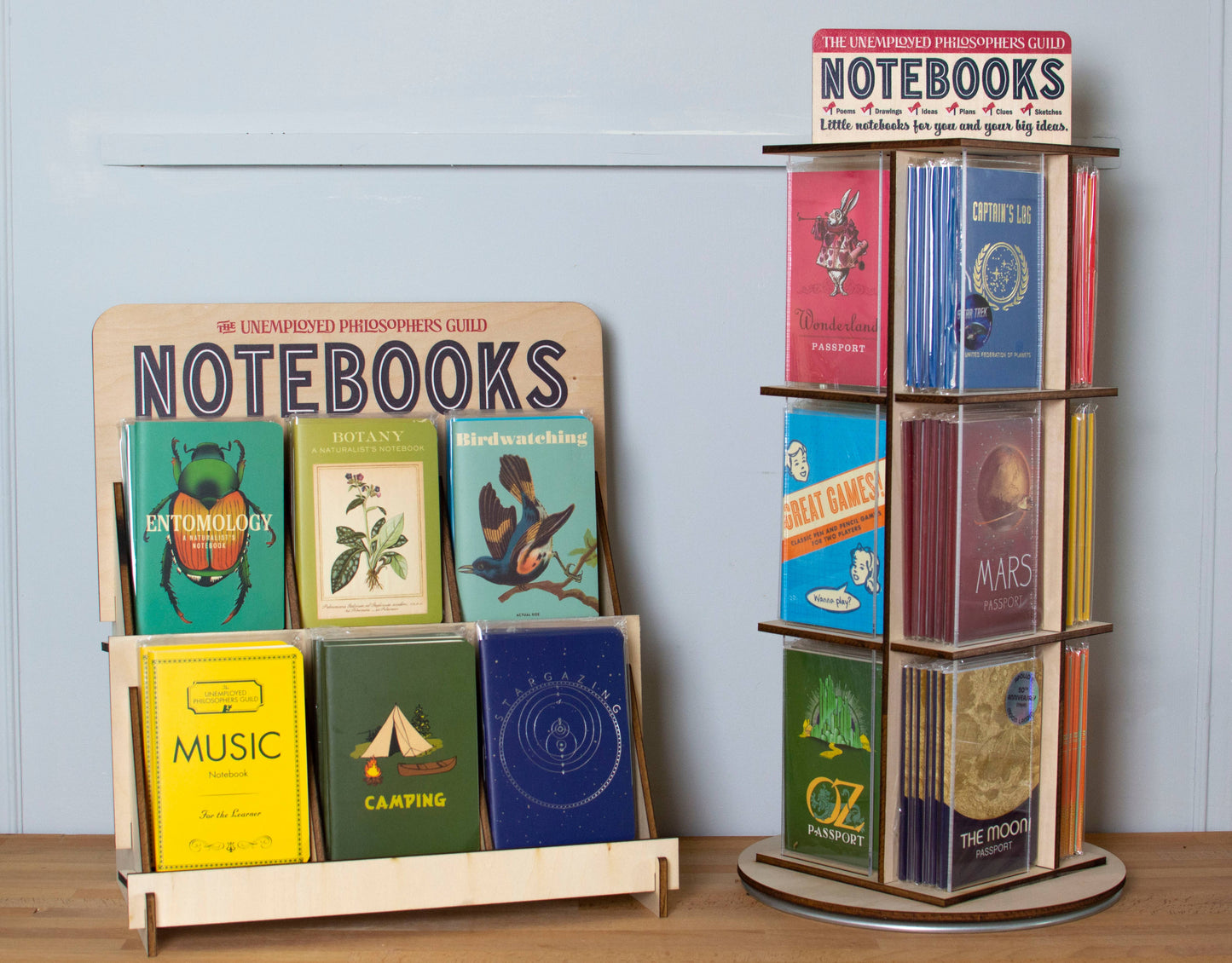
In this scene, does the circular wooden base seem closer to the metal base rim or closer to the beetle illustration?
the metal base rim

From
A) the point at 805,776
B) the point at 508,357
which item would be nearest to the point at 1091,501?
the point at 805,776

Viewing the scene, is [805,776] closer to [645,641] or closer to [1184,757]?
[645,641]

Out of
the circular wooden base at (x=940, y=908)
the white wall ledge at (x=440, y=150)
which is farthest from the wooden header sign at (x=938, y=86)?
the circular wooden base at (x=940, y=908)

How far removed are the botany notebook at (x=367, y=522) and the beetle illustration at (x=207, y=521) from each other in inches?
3.5

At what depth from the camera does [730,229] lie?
236 centimetres

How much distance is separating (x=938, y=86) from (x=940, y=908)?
1.28m

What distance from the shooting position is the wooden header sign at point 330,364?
2225 millimetres

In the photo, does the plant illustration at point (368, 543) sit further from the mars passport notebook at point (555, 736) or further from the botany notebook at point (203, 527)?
the mars passport notebook at point (555, 736)

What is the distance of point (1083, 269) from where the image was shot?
Result: 2023 millimetres

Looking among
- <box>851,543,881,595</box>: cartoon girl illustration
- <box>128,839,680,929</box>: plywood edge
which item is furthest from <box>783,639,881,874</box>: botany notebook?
<box>128,839,680,929</box>: plywood edge

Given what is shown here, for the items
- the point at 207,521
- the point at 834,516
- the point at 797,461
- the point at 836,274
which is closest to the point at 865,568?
the point at 834,516

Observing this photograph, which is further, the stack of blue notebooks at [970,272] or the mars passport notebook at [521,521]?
the mars passport notebook at [521,521]

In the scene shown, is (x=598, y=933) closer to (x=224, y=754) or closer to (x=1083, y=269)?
(x=224, y=754)

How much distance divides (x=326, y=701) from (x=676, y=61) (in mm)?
1278
